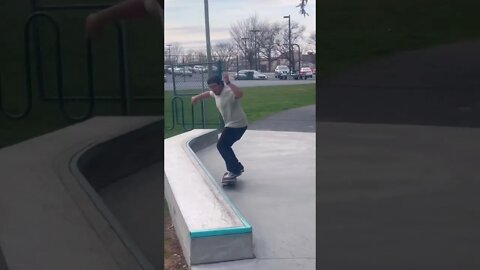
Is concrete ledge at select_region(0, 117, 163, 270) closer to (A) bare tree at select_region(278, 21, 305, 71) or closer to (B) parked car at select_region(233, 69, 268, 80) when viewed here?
(B) parked car at select_region(233, 69, 268, 80)

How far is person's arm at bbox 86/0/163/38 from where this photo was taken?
65.2 inches

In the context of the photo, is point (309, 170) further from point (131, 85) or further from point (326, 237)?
point (131, 85)

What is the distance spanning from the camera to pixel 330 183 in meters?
1.63

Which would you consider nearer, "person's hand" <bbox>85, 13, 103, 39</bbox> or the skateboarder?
the skateboarder

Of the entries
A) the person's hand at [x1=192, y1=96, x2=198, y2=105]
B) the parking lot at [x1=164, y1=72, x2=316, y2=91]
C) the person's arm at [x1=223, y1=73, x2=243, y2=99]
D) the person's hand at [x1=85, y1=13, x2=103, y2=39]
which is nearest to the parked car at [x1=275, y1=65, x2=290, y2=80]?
the parking lot at [x1=164, y1=72, x2=316, y2=91]

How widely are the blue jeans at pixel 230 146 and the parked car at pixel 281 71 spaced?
17 centimetres

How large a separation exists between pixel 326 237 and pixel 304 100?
0.38 meters

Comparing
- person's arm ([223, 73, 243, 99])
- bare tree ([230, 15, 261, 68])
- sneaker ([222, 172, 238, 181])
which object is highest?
bare tree ([230, 15, 261, 68])

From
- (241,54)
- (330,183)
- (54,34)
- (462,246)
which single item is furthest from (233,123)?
(462,246)

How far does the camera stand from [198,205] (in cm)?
173

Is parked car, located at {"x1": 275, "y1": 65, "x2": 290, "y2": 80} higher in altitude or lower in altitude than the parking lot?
higher

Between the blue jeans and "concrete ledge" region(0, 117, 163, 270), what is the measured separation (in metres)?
0.23

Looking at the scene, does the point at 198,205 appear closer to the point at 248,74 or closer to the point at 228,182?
the point at 228,182

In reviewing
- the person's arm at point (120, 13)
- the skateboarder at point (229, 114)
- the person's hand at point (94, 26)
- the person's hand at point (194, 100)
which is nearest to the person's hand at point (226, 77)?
the skateboarder at point (229, 114)
